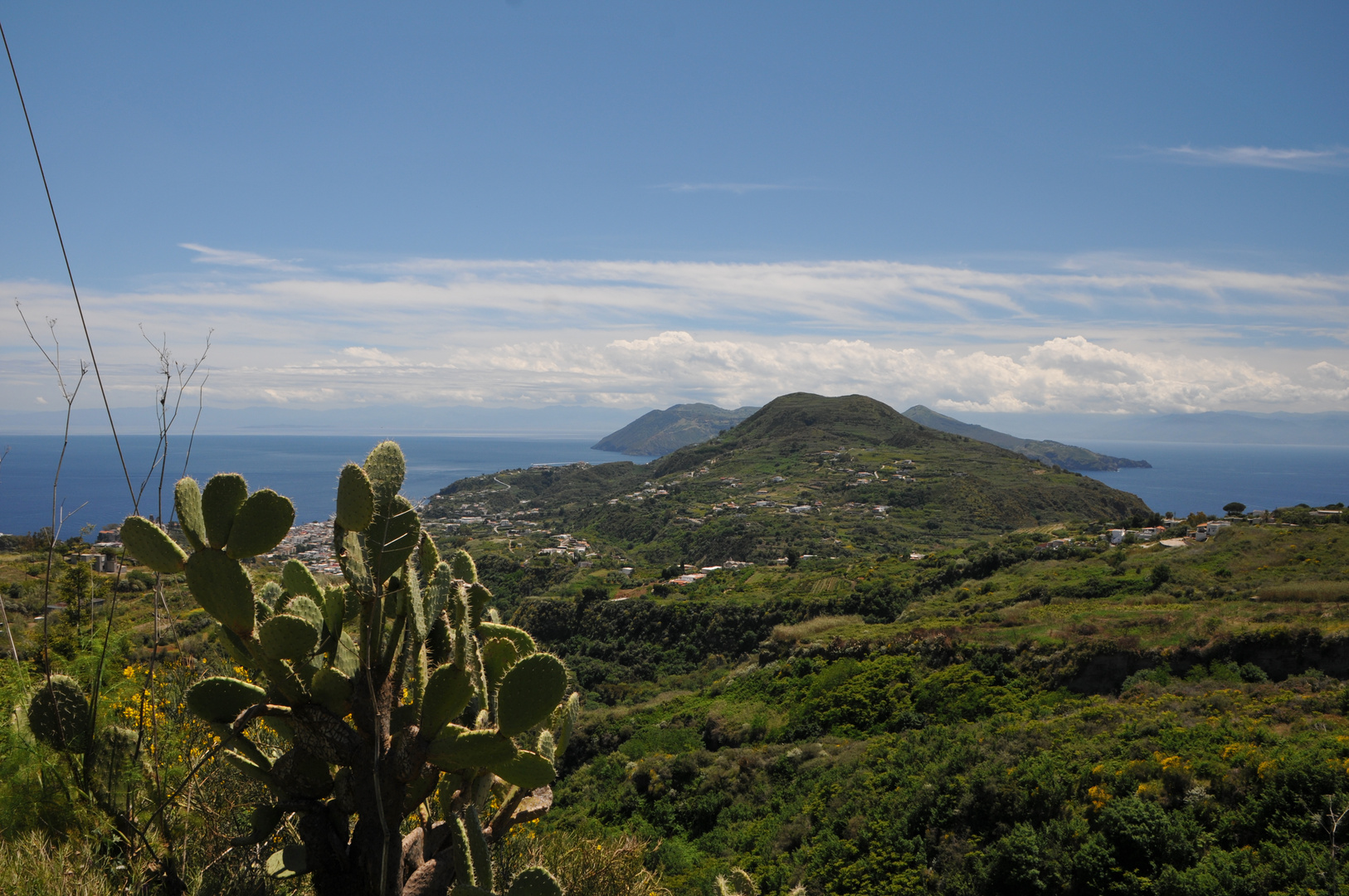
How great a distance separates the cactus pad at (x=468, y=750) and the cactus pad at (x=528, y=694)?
43 mm

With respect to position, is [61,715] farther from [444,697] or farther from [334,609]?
[444,697]

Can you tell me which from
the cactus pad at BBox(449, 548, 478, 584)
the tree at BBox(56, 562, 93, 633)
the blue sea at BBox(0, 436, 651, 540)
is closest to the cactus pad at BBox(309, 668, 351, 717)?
the cactus pad at BBox(449, 548, 478, 584)

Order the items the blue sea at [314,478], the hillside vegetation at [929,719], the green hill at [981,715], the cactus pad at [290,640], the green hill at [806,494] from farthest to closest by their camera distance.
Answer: the blue sea at [314,478] → the green hill at [806,494] → the green hill at [981,715] → the hillside vegetation at [929,719] → the cactus pad at [290,640]

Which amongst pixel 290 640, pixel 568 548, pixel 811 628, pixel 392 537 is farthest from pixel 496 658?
→ pixel 568 548

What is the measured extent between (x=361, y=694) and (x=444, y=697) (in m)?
0.25

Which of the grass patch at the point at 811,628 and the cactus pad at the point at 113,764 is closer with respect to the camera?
the cactus pad at the point at 113,764

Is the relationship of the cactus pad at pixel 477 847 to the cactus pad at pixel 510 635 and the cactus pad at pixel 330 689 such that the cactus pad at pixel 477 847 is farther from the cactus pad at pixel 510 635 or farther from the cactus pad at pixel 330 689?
→ the cactus pad at pixel 510 635

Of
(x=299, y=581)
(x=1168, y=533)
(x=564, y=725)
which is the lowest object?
(x=1168, y=533)

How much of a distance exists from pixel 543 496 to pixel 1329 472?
617ft

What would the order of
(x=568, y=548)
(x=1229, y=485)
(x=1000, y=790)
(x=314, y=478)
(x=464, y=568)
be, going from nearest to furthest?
(x=464, y=568) < (x=1000, y=790) < (x=568, y=548) < (x=314, y=478) < (x=1229, y=485)

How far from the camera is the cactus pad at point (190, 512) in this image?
1896mm

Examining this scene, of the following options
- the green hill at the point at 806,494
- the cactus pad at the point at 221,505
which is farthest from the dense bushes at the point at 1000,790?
the green hill at the point at 806,494

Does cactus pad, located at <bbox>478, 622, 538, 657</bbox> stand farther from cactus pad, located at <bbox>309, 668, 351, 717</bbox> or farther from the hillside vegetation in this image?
the hillside vegetation

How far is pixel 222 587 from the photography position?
6.42 feet
